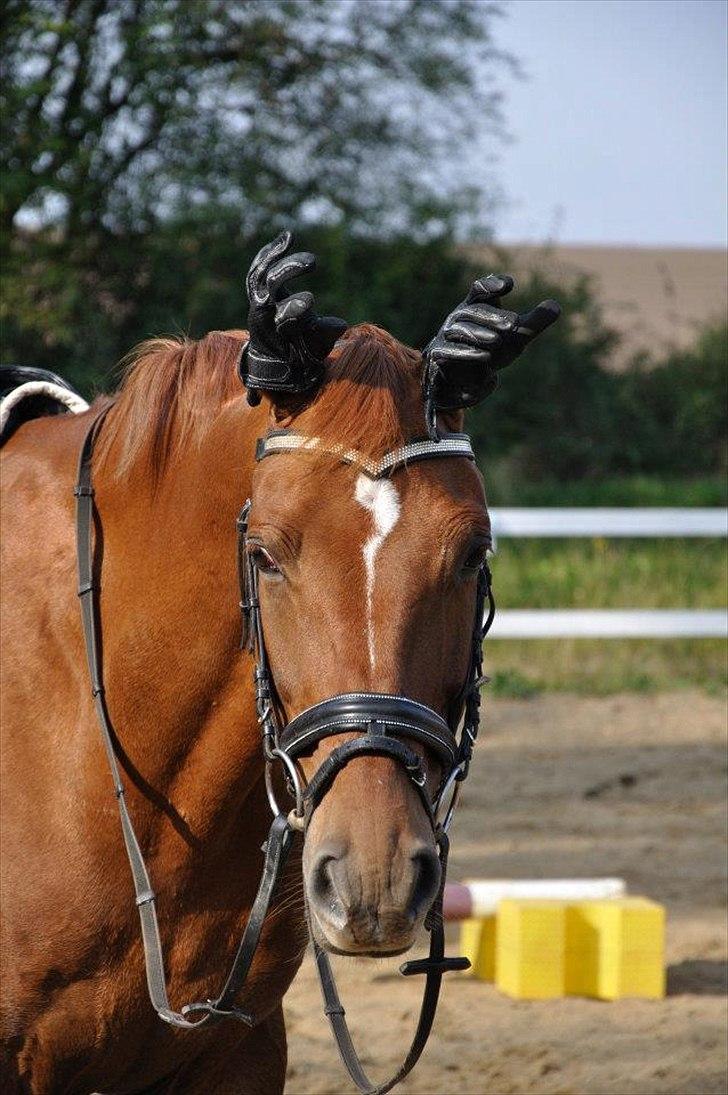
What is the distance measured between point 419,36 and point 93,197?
12.3ft

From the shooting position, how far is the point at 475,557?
213 cm

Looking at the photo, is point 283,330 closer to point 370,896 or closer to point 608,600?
point 370,896

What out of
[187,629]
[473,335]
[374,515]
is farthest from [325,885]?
[473,335]

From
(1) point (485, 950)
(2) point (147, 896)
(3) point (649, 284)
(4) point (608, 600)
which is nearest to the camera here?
(2) point (147, 896)

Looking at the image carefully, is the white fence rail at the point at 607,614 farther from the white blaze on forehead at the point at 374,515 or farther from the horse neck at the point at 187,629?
the white blaze on forehead at the point at 374,515

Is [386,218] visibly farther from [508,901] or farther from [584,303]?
[508,901]

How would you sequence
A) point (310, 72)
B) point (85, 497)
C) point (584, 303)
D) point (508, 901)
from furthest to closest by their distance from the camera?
1. point (584, 303)
2. point (310, 72)
3. point (508, 901)
4. point (85, 497)

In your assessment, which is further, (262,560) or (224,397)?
(224,397)

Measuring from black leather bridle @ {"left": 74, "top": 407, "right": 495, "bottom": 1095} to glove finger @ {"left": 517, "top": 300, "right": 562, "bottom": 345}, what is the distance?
21cm

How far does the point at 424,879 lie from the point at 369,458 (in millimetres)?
645

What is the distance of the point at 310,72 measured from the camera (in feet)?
43.8

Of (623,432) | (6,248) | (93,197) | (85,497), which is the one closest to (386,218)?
(93,197)

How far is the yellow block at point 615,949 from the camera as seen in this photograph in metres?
4.55

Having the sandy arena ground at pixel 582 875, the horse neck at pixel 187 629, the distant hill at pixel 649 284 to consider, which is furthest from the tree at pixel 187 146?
the horse neck at pixel 187 629
